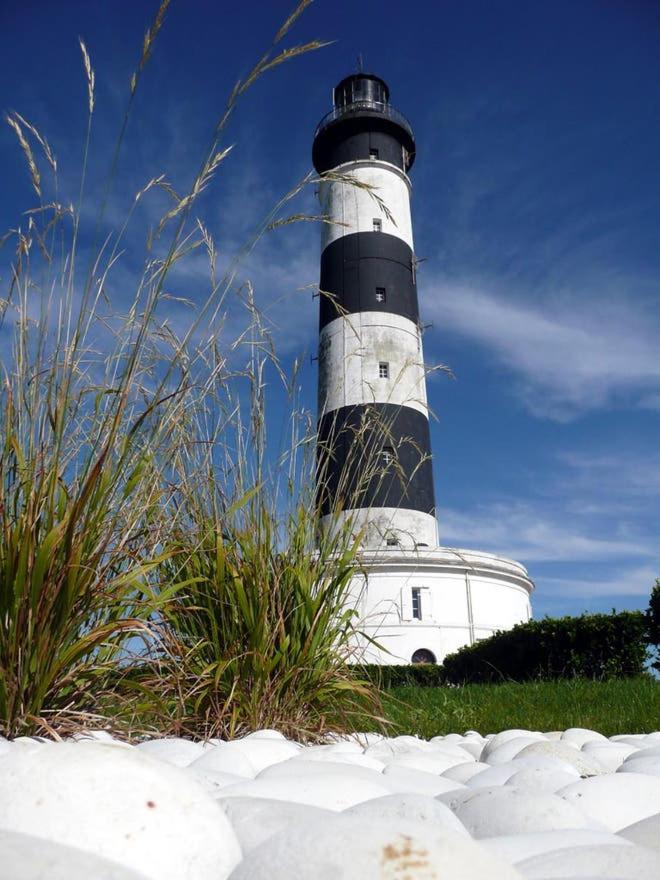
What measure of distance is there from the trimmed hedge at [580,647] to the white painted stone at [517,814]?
559 cm

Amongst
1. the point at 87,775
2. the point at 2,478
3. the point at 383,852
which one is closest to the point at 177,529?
the point at 2,478

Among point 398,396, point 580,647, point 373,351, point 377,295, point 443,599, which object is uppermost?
point 377,295

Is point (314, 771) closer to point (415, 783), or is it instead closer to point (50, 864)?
point (415, 783)

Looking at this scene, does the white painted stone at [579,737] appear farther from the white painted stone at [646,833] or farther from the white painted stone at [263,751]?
the white painted stone at [646,833]

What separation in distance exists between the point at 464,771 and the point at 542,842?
87 cm

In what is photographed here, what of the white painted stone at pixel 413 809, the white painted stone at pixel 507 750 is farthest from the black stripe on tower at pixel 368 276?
the white painted stone at pixel 413 809

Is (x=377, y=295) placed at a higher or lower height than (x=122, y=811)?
higher

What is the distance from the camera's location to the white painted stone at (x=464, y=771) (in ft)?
4.93

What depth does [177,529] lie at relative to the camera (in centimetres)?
219

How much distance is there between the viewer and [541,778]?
50.3 inches

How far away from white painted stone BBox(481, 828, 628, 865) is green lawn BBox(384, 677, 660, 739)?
191 cm

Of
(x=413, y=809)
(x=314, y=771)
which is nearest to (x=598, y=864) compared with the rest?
(x=413, y=809)

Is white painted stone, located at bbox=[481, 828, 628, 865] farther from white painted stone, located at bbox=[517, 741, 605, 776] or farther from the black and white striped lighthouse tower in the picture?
the black and white striped lighthouse tower

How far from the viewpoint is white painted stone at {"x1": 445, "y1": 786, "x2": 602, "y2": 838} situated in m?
0.89
